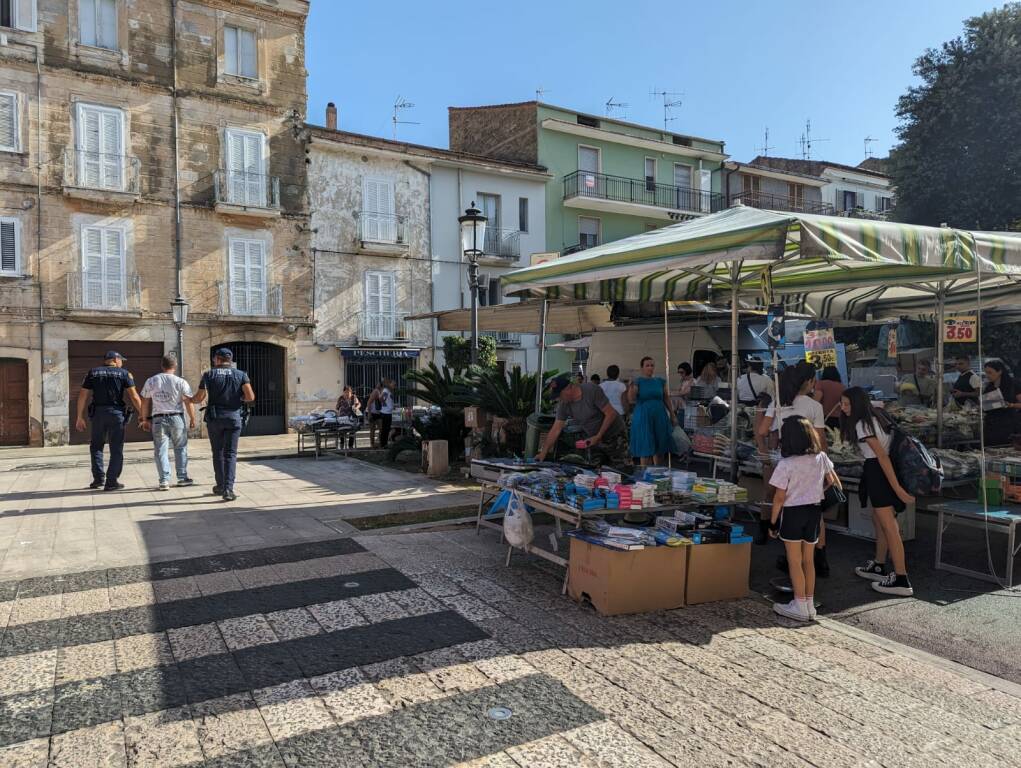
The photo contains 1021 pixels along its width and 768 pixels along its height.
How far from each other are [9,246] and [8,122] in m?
3.03

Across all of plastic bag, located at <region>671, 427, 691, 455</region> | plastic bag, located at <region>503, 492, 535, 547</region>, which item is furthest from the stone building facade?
plastic bag, located at <region>503, 492, 535, 547</region>

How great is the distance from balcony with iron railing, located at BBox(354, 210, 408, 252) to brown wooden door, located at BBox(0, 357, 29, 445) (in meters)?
9.82

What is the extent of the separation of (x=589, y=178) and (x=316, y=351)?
12.8 metres

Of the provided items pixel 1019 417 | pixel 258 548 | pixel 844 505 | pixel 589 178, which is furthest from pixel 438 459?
pixel 589 178

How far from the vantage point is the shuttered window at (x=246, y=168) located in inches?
796

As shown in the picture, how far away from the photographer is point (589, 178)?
2762 centimetres

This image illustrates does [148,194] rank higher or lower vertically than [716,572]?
higher

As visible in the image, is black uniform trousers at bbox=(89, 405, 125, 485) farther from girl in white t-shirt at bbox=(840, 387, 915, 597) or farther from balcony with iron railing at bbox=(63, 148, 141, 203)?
balcony with iron railing at bbox=(63, 148, 141, 203)

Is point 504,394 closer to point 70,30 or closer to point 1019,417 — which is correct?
point 1019,417

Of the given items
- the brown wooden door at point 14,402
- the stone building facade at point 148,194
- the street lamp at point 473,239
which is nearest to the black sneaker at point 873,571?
the street lamp at point 473,239

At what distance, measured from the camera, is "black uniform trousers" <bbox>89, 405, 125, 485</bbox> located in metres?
8.50

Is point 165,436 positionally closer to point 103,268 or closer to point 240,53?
point 103,268

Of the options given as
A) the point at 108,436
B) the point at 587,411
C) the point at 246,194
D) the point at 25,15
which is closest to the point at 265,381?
the point at 246,194

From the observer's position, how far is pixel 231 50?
20500mm
